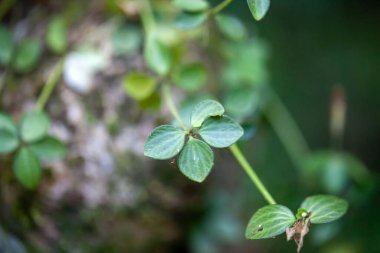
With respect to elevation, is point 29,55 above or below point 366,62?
below

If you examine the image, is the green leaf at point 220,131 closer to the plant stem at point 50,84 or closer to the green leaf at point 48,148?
the green leaf at point 48,148

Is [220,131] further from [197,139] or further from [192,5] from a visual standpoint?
[192,5]

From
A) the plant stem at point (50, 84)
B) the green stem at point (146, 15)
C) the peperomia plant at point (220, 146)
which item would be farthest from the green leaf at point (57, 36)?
the peperomia plant at point (220, 146)

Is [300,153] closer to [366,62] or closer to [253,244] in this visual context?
[253,244]

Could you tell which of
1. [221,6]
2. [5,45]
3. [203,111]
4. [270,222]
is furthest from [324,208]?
[5,45]

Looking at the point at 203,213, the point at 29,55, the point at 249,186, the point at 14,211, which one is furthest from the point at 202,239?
the point at 29,55
